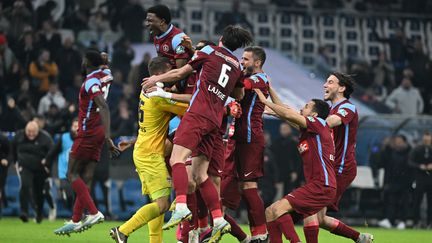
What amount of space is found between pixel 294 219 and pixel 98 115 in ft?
14.3

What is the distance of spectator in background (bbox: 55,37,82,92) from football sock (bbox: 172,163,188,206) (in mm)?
14717

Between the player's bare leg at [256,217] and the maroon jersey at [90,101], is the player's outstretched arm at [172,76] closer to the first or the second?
the player's bare leg at [256,217]

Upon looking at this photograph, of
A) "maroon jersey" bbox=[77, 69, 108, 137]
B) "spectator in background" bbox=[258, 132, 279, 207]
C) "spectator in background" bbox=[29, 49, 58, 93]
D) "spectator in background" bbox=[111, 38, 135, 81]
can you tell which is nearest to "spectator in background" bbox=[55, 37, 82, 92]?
"spectator in background" bbox=[29, 49, 58, 93]

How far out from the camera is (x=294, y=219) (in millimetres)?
13391

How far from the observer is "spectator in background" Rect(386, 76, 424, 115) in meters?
28.6

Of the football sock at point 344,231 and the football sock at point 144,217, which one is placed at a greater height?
the football sock at point 144,217

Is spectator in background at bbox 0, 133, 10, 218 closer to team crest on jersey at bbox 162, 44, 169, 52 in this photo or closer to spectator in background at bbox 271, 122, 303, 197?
spectator in background at bbox 271, 122, 303, 197

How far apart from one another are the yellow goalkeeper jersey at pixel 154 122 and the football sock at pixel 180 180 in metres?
0.69

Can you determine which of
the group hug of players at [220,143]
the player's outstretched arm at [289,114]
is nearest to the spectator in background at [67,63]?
the group hug of players at [220,143]

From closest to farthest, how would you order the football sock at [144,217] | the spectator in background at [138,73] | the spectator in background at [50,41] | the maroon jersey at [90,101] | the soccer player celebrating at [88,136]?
the football sock at [144,217] < the soccer player celebrating at [88,136] < the maroon jersey at [90,101] < the spectator in background at [138,73] < the spectator in background at [50,41]

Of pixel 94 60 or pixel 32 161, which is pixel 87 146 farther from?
pixel 32 161

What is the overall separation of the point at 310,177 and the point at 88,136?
454cm

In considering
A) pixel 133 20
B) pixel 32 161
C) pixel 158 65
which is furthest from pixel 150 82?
pixel 133 20

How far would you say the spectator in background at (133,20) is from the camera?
95.0ft
